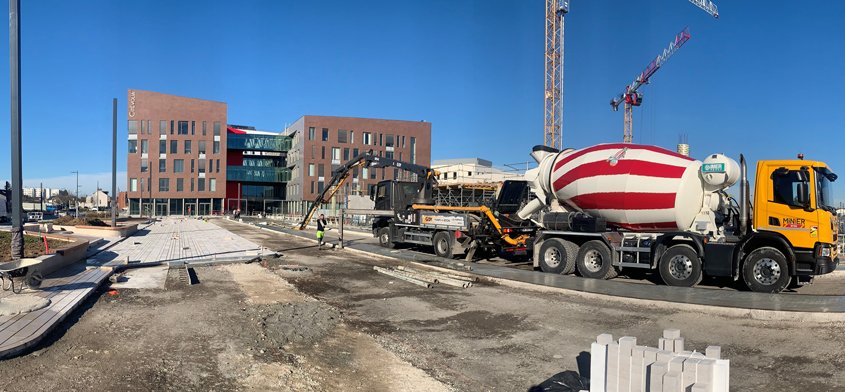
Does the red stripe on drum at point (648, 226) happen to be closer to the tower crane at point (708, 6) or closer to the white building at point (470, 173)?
the white building at point (470, 173)

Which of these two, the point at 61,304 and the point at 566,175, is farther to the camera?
the point at 566,175

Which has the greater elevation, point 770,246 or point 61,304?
point 770,246

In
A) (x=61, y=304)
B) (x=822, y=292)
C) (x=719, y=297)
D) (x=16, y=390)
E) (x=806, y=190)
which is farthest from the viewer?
(x=822, y=292)

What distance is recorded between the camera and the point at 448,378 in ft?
19.6

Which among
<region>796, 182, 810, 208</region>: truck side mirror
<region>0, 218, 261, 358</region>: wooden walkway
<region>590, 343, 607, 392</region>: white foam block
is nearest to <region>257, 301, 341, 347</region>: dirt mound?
<region>0, 218, 261, 358</region>: wooden walkway

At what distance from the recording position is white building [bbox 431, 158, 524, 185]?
4595 centimetres

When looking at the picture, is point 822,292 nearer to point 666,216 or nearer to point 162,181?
point 666,216

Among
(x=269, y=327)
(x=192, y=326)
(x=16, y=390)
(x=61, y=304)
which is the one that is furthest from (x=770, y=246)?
(x=61, y=304)

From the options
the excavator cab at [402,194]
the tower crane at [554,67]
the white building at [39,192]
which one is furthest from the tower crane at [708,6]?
the white building at [39,192]

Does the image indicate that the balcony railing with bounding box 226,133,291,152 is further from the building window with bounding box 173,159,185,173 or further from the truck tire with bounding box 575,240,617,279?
the truck tire with bounding box 575,240,617,279

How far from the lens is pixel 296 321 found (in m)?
8.65

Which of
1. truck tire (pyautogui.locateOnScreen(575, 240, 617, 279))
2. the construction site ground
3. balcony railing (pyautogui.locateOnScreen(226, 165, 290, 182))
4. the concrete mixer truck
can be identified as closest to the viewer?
the construction site ground

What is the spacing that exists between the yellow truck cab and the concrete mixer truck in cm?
2

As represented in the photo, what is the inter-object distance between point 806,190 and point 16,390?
43.0 feet
